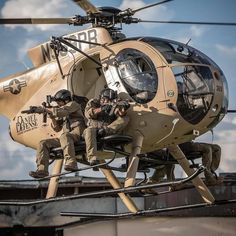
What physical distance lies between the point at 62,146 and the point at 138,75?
1.82 m

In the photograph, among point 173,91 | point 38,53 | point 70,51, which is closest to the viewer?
point 173,91

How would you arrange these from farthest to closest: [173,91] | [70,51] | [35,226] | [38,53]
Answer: [35,226] → [38,53] → [70,51] → [173,91]

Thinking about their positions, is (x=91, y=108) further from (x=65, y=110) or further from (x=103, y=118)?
(x=65, y=110)

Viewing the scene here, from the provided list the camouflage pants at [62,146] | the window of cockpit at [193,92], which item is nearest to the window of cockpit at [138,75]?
the window of cockpit at [193,92]

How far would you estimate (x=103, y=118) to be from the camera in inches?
445

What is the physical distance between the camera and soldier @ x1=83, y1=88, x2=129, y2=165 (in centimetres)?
1100

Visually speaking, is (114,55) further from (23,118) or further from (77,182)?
(77,182)

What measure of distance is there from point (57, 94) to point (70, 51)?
1343mm

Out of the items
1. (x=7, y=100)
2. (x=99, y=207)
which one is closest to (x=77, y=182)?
(x=99, y=207)

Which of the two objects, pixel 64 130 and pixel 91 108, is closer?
pixel 91 108

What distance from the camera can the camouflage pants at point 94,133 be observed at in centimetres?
1099

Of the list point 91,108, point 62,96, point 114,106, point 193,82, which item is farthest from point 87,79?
point 193,82

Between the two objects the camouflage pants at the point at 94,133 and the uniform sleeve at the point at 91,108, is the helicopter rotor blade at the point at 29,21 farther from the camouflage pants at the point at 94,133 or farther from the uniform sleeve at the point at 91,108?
the camouflage pants at the point at 94,133

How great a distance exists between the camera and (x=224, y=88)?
37.3 ft
